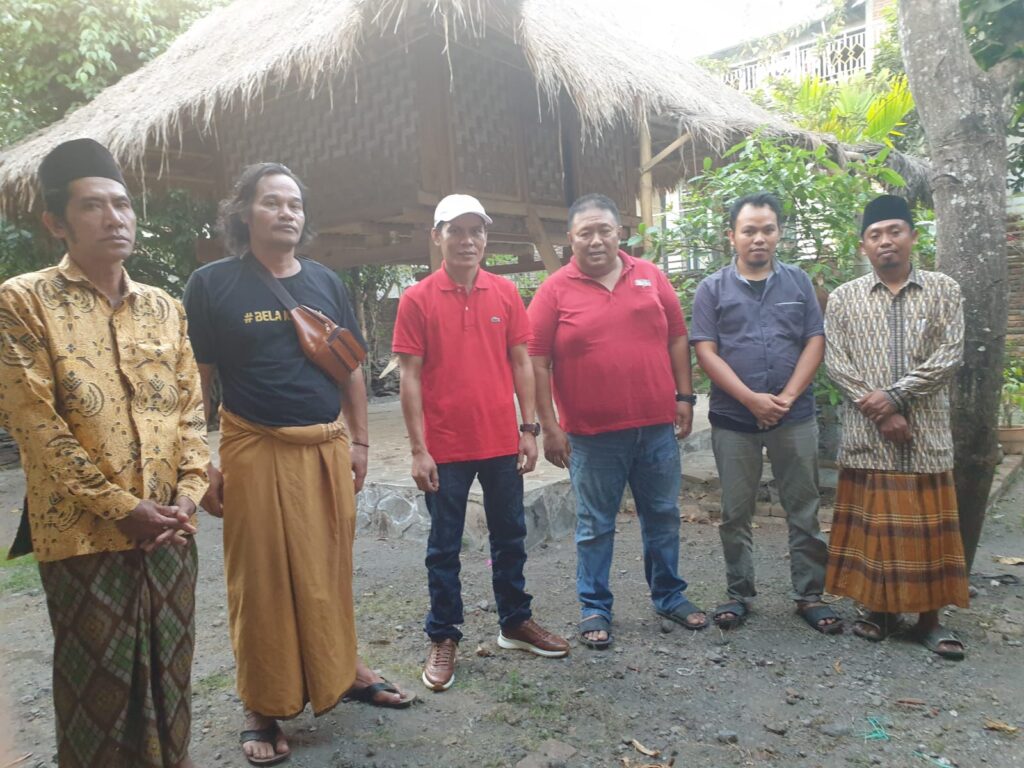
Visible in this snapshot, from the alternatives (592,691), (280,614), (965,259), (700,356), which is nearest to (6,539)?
(280,614)

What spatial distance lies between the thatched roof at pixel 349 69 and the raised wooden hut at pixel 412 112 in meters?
0.02

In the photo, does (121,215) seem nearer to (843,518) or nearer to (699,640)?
(699,640)

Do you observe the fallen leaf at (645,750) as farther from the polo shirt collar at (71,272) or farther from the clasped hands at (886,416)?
the polo shirt collar at (71,272)

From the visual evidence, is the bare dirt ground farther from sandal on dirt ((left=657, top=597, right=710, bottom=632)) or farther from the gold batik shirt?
the gold batik shirt

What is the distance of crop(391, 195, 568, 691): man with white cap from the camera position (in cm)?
265

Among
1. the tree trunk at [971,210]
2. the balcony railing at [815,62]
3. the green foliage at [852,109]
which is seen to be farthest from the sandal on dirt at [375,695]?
the balcony railing at [815,62]

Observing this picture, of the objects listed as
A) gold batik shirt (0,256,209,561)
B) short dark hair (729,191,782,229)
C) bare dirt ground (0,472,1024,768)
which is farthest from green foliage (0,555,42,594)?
short dark hair (729,191,782,229)

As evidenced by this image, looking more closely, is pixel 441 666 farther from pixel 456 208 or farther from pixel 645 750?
pixel 456 208

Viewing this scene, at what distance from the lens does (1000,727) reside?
223 cm

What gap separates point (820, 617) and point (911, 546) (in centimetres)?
48

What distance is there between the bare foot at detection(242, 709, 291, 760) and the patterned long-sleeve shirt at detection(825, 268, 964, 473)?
2349mm

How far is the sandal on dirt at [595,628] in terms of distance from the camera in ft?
9.53

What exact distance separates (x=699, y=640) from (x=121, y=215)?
101 inches

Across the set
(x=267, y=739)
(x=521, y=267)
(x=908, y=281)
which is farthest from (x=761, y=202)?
(x=521, y=267)
